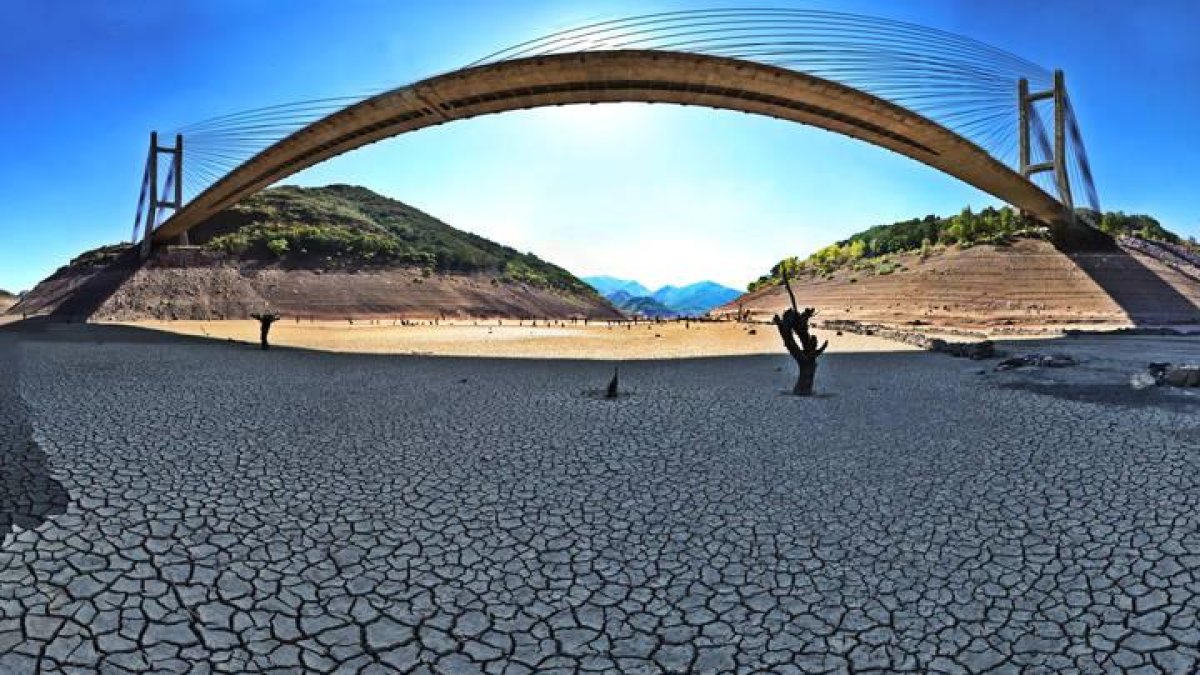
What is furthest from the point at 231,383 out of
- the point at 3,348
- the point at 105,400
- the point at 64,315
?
the point at 64,315

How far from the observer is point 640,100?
1523 inches

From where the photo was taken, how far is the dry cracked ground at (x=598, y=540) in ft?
12.1

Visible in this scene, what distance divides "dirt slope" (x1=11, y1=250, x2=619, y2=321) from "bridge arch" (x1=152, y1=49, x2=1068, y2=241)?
462 inches

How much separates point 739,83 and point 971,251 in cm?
2748

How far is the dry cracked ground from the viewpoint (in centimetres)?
370

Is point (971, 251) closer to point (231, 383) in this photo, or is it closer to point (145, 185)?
point (231, 383)

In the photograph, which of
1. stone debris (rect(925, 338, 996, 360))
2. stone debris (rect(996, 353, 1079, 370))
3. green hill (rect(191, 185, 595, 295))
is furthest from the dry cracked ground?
green hill (rect(191, 185, 595, 295))

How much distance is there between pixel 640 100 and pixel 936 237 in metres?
41.2

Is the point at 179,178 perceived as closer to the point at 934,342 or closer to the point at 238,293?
the point at 238,293

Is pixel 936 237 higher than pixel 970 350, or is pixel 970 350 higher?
pixel 936 237

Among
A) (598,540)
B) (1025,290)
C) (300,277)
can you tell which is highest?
(300,277)

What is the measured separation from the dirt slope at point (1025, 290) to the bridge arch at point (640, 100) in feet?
22.3

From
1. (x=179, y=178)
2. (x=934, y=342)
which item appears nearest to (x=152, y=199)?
(x=179, y=178)

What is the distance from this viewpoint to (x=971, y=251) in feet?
169
